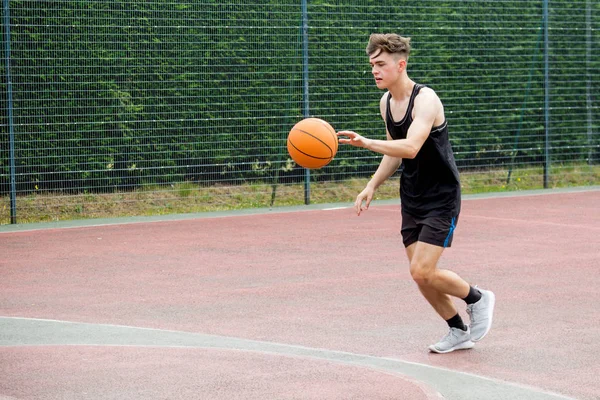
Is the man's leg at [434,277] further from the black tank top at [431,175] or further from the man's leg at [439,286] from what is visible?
the black tank top at [431,175]

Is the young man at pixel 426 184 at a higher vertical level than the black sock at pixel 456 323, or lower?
higher

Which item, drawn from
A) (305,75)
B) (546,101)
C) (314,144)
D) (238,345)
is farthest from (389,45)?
(546,101)

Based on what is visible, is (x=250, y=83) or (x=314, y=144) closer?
(x=314, y=144)

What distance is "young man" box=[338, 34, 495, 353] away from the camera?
5.94m

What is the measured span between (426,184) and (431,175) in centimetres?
6

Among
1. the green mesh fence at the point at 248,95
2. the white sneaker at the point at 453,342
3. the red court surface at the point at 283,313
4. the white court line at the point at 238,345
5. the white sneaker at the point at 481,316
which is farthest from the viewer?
the green mesh fence at the point at 248,95

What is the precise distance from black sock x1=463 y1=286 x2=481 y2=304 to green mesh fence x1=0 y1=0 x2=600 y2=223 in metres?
7.85

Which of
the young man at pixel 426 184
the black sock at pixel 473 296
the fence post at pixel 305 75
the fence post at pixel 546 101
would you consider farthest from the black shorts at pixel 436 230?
the fence post at pixel 546 101

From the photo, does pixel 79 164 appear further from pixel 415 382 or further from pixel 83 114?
pixel 415 382

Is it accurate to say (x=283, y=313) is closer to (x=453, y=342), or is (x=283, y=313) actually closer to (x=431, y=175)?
(x=453, y=342)

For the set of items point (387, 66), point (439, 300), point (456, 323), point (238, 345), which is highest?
point (387, 66)

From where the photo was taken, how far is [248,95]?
14.2m

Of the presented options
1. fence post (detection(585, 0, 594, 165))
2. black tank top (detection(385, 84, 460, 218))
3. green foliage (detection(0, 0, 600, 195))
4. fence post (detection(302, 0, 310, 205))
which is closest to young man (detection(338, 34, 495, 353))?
black tank top (detection(385, 84, 460, 218))

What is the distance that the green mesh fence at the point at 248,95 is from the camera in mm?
12844
